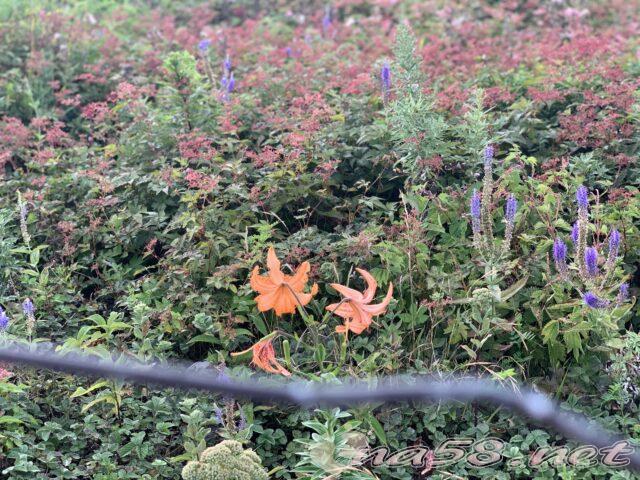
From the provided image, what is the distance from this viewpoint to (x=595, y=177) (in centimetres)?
385

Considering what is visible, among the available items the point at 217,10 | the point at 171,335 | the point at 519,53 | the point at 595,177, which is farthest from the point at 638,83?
the point at 217,10

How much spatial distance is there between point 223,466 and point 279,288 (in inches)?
25.6

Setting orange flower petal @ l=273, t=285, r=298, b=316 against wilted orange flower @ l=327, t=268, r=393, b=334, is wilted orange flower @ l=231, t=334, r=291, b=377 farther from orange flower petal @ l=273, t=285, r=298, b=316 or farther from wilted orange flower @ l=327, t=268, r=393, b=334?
wilted orange flower @ l=327, t=268, r=393, b=334

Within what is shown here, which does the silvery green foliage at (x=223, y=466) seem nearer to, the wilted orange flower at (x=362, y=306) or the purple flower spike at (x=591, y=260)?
the wilted orange flower at (x=362, y=306)

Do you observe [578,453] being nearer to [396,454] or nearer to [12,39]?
[396,454]

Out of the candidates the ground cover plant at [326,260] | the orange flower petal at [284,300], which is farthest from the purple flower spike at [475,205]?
the orange flower petal at [284,300]

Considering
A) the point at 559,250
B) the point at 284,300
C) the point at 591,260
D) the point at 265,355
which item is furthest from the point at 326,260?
the point at 591,260

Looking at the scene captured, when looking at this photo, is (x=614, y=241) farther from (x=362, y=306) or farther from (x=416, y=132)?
(x=416, y=132)

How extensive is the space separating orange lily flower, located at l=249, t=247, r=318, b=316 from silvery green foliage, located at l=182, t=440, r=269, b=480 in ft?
1.80

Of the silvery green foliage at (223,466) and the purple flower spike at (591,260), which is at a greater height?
the purple flower spike at (591,260)

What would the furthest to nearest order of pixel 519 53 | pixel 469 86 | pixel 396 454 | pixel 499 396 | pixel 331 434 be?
pixel 519 53
pixel 469 86
pixel 396 454
pixel 331 434
pixel 499 396

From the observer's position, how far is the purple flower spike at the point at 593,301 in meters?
2.84

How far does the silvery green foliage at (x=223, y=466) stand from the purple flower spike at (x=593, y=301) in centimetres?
113

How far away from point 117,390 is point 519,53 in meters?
3.81
